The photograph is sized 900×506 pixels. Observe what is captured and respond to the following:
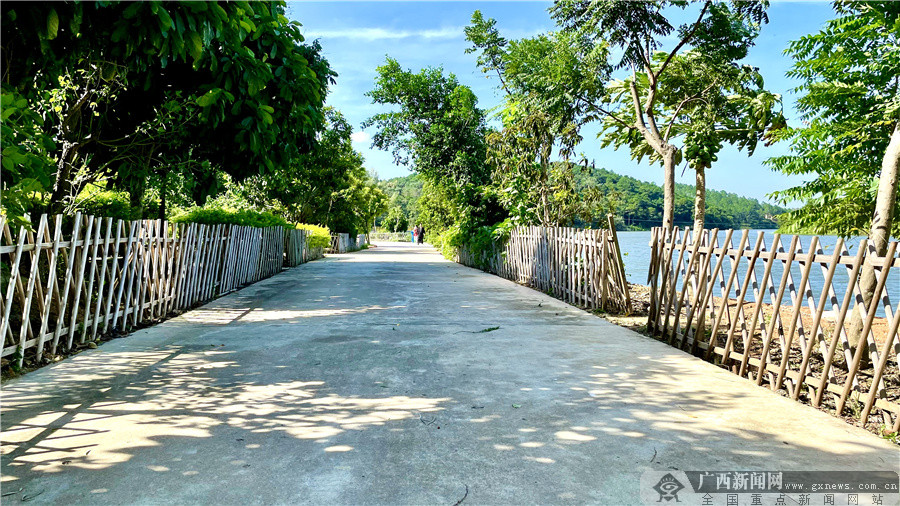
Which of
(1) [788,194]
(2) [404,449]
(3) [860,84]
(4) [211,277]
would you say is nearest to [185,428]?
(2) [404,449]

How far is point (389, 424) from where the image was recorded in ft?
12.3

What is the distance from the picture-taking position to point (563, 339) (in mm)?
6848

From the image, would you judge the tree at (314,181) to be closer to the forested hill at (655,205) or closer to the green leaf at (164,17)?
the forested hill at (655,205)

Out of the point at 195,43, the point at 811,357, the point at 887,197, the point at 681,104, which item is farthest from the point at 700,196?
the point at 195,43

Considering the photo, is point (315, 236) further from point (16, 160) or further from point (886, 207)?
point (16, 160)

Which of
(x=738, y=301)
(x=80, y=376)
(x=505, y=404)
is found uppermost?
(x=738, y=301)

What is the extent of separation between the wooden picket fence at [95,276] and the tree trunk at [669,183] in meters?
9.02

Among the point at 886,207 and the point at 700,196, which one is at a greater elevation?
the point at 700,196

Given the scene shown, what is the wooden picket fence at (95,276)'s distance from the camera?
204 inches

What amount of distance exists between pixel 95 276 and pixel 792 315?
26.6 feet

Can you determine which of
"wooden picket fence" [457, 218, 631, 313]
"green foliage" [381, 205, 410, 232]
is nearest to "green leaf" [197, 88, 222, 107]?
"wooden picket fence" [457, 218, 631, 313]

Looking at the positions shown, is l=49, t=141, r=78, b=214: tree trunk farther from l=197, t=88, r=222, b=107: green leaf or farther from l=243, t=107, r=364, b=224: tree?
l=243, t=107, r=364, b=224: tree

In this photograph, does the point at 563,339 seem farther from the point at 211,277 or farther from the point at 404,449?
the point at 211,277

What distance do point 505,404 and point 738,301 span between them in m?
2.71
